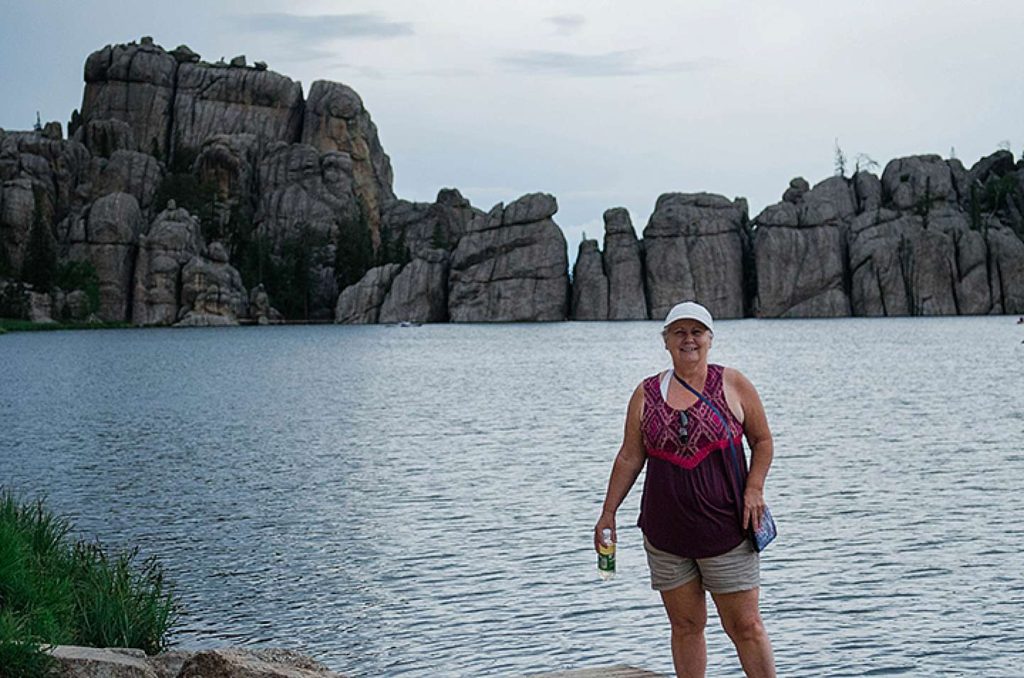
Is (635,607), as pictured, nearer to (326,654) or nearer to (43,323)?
(326,654)

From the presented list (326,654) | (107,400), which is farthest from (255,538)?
(107,400)

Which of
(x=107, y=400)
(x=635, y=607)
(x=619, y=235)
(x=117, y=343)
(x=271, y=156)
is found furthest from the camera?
(x=271, y=156)

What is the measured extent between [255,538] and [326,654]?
8230 mm

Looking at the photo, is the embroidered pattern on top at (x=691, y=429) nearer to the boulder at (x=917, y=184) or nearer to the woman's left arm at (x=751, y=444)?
the woman's left arm at (x=751, y=444)

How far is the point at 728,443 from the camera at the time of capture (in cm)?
926

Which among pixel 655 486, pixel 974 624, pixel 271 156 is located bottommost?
pixel 974 624

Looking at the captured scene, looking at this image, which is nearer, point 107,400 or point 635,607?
point 635,607

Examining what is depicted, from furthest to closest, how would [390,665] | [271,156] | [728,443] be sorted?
1. [271,156]
2. [390,665]
3. [728,443]

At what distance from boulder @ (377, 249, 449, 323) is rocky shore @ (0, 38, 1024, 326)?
0.27 m

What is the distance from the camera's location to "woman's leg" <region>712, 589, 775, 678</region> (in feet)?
31.5

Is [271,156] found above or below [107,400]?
above

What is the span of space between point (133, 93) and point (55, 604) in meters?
176

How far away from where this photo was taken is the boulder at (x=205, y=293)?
146 m

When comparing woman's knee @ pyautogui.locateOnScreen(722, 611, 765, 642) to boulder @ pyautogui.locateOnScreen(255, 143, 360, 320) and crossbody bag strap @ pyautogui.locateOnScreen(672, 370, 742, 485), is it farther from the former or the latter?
boulder @ pyautogui.locateOnScreen(255, 143, 360, 320)
